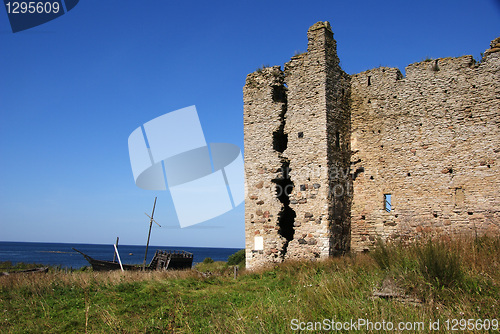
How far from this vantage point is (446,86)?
11.6 metres

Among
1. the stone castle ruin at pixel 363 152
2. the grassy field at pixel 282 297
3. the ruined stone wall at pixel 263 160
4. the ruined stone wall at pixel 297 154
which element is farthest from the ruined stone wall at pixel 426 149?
the ruined stone wall at pixel 263 160

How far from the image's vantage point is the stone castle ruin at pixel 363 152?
11.0 m

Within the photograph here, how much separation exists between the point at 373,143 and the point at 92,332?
9.53 m

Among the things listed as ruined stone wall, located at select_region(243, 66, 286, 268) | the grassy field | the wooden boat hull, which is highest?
ruined stone wall, located at select_region(243, 66, 286, 268)

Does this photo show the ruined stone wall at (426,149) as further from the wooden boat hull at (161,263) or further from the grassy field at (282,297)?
the wooden boat hull at (161,263)

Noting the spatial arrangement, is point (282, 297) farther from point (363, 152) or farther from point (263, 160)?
point (363, 152)

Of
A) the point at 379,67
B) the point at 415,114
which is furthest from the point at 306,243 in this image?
the point at 379,67

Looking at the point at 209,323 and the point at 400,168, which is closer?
the point at 209,323

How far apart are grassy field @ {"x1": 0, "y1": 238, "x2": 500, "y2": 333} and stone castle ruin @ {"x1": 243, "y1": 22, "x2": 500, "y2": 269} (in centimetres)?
184

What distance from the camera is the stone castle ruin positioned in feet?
36.1

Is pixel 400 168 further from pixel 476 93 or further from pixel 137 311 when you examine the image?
pixel 137 311

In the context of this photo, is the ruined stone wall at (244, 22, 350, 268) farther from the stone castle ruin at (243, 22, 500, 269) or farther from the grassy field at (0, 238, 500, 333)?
the grassy field at (0, 238, 500, 333)

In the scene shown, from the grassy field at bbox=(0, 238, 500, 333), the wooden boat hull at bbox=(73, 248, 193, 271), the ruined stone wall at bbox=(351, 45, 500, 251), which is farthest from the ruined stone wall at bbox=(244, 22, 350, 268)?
the wooden boat hull at bbox=(73, 248, 193, 271)

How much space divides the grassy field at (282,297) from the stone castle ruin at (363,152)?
184 centimetres
